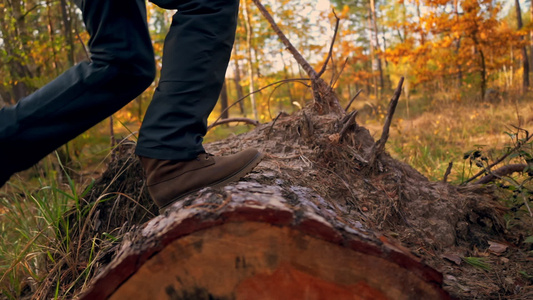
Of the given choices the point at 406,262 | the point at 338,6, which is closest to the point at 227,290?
the point at 406,262

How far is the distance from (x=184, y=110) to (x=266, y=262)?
622 millimetres

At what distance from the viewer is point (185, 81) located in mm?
1329

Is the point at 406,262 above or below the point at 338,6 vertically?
below

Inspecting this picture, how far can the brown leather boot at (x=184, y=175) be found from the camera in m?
1.32

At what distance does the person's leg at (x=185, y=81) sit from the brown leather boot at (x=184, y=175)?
0.03 metres

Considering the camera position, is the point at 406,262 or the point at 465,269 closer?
the point at 406,262

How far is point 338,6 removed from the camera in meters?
26.2

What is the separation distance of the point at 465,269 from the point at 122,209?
1621 mm

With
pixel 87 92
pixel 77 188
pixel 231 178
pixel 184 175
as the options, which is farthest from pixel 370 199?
pixel 77 188

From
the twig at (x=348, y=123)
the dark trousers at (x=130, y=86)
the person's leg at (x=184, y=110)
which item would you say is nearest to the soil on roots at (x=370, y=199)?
the twig at (x=348, y=123)

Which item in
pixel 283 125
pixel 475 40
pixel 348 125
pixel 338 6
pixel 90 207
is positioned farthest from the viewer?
pixel 338 6

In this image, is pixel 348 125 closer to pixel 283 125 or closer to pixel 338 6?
pixel 283 125

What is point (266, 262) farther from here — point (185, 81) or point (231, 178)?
point (185, 81)

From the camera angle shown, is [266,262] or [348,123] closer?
[266,262]
